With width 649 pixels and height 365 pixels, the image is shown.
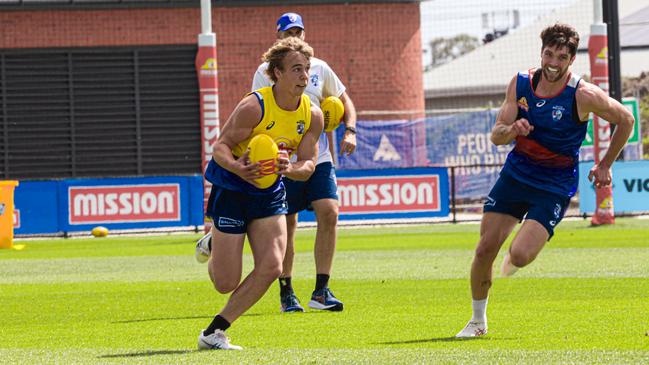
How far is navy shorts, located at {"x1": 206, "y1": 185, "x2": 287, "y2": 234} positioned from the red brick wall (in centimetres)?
2485

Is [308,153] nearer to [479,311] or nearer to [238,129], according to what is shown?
[238,129]

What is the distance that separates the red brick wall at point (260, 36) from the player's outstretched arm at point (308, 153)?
24.6 m

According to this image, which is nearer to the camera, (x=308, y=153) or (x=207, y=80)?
(x=308, y=153)

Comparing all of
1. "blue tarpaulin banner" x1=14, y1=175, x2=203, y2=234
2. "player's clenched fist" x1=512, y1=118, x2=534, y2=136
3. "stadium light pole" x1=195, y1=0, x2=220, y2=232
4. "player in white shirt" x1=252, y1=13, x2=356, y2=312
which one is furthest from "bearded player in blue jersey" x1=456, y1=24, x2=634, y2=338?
"blue tarpaulin banner" x1=14, y1=175, x2=203, y2=234

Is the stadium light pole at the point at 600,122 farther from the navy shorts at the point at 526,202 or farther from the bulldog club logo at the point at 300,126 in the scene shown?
the bulldog club logo at the point at 300,126

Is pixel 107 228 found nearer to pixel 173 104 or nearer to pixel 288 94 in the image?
pixel 173 104

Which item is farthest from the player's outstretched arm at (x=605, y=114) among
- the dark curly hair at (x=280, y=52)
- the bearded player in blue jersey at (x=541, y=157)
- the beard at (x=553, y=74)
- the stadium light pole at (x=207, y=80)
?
the stadium light pole at (x=207, y=80)

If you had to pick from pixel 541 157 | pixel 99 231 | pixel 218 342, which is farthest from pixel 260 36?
pixel 218 342

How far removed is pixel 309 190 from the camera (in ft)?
38.8

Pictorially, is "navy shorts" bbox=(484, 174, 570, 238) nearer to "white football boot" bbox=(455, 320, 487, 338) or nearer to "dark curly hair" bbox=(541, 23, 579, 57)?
"white football boot" bbox=(455, 320, 487, 338)

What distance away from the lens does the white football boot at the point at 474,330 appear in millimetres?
9430

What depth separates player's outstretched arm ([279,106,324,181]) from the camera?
29.9 feet

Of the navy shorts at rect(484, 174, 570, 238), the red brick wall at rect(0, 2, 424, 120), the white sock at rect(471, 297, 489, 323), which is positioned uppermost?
the red brick wall at rect(0, 2, 424, 120)

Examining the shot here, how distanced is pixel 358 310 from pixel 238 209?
2806 millimetres
